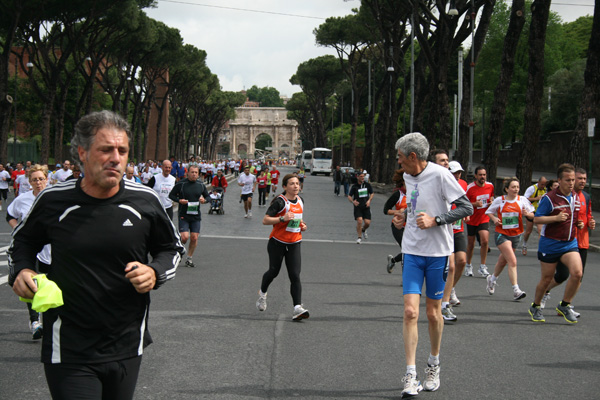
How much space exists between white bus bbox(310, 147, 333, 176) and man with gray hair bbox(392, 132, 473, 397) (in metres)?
74.4

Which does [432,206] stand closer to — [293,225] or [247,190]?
[293,225]

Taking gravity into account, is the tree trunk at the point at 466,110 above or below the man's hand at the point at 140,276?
above

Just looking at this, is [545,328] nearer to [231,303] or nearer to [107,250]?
[231,303]

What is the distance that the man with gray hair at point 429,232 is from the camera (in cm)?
506

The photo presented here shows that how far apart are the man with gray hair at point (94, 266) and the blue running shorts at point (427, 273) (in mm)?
Answer: 2478

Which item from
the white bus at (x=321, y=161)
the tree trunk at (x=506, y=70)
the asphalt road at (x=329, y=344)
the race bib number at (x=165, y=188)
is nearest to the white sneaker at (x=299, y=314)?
the asphalt road at (x=329, y=344)

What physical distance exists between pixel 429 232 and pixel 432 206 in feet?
0.65

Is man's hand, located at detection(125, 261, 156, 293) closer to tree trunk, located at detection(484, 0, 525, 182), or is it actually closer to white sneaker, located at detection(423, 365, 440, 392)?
→ white sneaker, located at detection(423, 365, 440, 392)

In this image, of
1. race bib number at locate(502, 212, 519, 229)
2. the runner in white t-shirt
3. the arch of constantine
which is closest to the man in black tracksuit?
race bib number at locate(502, 212, 519, 229)

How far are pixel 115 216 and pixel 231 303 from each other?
5.55m

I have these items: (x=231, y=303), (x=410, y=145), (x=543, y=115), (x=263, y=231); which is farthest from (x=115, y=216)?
(x=543, y=115)

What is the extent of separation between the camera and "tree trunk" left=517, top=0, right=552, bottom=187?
2012 centimetres

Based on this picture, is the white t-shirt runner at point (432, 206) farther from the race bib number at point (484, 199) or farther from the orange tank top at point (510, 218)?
the race bib number at point (484, 199)

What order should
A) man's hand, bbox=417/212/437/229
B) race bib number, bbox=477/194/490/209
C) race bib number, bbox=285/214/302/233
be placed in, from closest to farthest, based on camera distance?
man's hand, bbox=417/212/437/229 < race bib number, bbox=285/214/302/233 < race bib number, bbox=477/194/490/209
